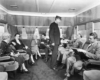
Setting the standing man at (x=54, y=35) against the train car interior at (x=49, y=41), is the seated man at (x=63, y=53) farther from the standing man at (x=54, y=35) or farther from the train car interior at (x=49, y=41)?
the standing man at (x=54, y=35)

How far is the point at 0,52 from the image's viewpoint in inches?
92.7

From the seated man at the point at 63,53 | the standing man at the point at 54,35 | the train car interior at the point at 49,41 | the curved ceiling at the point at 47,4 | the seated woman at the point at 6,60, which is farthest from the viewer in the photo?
the curved ceiling at the point at 47,4

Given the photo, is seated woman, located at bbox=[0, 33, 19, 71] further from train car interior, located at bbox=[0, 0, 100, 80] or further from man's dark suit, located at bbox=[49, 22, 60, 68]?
man's dark suit, located at bbox=[49, 22, 60, 68]

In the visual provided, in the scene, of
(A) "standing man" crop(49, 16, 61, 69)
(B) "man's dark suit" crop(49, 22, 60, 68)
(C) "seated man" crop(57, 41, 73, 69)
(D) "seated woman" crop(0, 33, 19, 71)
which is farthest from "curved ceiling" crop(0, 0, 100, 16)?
(D) "seated woman" crop(0, 33, 19, 71)

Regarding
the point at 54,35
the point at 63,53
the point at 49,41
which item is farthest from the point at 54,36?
the point at 63,53

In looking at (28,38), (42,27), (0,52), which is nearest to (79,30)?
(42,27)

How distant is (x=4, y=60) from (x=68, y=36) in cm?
389

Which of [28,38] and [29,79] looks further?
[28,38]

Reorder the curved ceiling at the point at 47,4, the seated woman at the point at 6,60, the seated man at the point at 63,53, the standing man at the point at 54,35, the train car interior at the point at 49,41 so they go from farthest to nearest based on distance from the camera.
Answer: the curved ceiling at the point at 47,4
the standing man at the point at 54,35
the seated man at the point at 63,53
the train car interior at the point at 49,41
the seated woman at the point at 6,60

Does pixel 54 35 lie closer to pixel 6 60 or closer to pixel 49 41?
pixel 49 41

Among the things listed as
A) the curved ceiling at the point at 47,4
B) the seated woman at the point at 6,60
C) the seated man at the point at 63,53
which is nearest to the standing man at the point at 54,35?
the seated man at the point at 63,53

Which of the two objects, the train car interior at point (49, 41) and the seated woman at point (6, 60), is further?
the train car interior at point (49, 41)

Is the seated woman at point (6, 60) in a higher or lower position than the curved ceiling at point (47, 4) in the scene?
lower

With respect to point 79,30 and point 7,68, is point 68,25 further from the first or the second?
point 7,68
